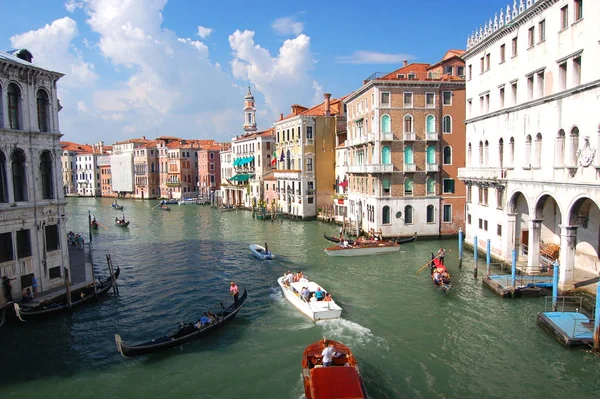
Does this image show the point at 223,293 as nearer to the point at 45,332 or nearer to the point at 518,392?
the point at 45,332

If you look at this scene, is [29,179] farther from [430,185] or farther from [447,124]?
[447,124]

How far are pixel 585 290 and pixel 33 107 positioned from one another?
2001 centimetres

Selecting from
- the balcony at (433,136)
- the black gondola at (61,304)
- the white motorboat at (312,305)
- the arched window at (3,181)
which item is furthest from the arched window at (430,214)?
the arched window at (3,181)

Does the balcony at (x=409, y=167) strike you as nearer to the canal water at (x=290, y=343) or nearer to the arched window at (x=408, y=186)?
the arched window at (x=408, y=186)

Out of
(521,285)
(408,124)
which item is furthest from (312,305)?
(408,124)

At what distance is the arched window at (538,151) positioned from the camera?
59.6 feet

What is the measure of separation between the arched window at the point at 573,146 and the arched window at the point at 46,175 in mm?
18286

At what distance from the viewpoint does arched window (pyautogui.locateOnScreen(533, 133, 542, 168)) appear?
1816 centimetres

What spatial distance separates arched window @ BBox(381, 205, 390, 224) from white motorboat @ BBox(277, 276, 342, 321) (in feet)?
41.8

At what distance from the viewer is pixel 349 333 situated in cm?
1447

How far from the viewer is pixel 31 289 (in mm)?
16328

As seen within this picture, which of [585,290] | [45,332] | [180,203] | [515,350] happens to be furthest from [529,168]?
[180,203]

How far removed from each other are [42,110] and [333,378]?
556 inches

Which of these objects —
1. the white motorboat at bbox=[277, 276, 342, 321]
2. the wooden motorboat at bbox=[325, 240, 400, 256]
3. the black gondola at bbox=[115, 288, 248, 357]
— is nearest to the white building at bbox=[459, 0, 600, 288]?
the wooden motorboat at bbox=[325, 240, 400, 256]
